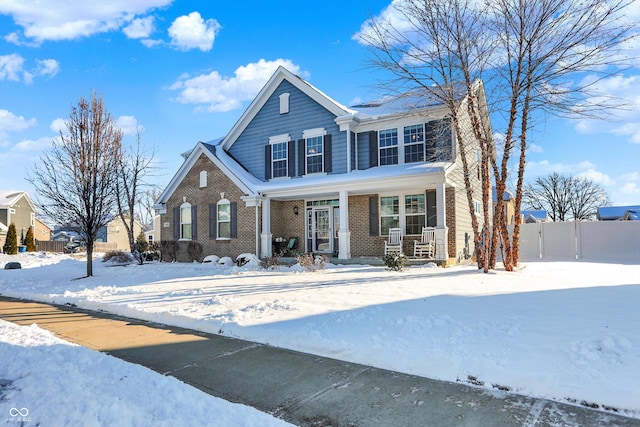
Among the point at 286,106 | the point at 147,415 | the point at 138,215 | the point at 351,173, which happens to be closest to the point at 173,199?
the point at 286,106

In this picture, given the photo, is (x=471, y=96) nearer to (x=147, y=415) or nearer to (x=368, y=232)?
(x=368, y=232)

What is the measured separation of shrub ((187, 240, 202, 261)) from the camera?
18.2 m

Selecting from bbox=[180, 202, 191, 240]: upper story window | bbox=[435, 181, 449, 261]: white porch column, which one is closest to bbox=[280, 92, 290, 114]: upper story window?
bbox=[180, 202, 191, 240]: upper story window

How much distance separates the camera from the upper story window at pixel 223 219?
58.1 feet

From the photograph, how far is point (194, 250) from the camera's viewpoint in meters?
18.2

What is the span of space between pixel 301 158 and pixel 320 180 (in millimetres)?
2181

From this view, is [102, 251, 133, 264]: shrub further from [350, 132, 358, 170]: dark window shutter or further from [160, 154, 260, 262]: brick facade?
[350, 132, 358, 170]: dark window shutter

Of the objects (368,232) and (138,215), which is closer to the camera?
(368,232)

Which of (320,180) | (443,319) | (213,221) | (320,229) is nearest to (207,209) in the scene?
(213,221)

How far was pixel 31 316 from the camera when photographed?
309 inches

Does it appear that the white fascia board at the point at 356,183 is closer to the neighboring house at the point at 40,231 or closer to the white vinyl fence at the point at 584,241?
the white vinyl fence at the point at 584,241

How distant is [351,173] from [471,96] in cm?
554

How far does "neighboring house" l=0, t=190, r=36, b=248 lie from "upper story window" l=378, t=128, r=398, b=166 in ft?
127

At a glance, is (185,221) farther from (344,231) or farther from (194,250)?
(344,231)
